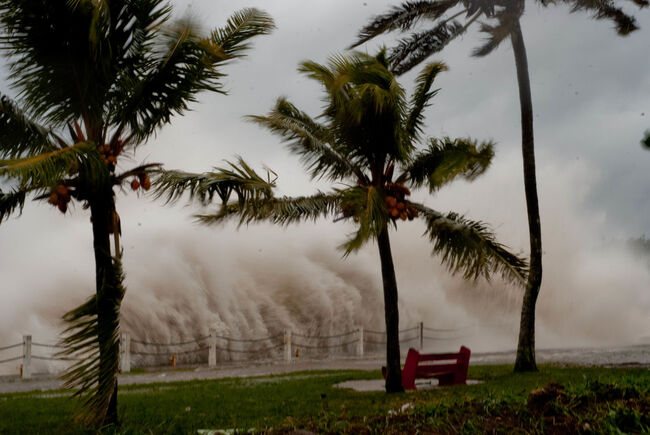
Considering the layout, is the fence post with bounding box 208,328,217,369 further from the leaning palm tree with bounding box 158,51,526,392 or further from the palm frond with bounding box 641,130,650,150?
the palm frond with bounding box 641,130,650,150

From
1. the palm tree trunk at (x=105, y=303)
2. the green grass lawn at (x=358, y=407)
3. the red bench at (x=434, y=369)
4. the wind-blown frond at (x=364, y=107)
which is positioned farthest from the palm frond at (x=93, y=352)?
the red bench at (x=434, y=369)

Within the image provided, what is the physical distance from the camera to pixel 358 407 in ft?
30.1

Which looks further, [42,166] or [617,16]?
[617,16]

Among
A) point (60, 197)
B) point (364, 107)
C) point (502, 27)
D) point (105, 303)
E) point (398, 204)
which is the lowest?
point (105, 303)

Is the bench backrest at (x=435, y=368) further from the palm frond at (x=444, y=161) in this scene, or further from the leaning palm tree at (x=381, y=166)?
the palm frond at (x=444, y=161)

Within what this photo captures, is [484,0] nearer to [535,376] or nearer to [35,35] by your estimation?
[535,376]

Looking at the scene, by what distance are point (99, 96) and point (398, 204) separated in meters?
5.48

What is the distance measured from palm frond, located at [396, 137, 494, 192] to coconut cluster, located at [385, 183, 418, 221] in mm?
337

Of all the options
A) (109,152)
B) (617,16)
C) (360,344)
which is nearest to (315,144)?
(109,152)

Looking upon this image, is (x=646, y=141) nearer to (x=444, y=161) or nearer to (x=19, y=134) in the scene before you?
(x=444, y=161)

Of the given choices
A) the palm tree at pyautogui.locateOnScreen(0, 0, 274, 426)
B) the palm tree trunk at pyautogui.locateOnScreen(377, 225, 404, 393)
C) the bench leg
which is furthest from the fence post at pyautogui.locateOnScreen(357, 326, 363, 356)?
the palm tree at pyautogui.locateOnScreen(0, 0, 274, 426)

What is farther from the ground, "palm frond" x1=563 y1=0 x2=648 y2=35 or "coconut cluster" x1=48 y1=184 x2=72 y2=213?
"palm frond" x1=563 y1=0 x2=648 y2=35

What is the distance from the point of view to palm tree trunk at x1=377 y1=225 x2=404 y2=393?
11562 millimetres

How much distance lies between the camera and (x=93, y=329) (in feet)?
22.7
